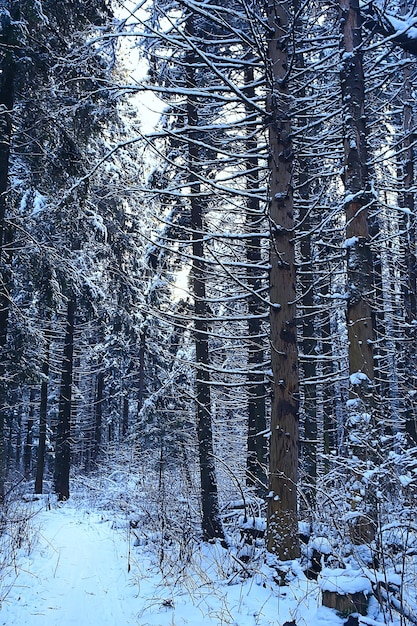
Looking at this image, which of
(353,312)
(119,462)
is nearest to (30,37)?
(353,312)

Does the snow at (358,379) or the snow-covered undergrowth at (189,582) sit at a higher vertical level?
the snow at (358,379)

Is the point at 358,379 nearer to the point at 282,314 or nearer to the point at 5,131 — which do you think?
the point at 282,314

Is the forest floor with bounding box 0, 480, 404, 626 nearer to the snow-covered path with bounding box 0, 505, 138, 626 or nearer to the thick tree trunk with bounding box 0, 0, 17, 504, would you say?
the snow-covered path with bounding box 0, 505, 138, 626

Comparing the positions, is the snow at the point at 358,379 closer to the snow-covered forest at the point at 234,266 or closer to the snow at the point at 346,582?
the snow-covered forest at the point at 234,266

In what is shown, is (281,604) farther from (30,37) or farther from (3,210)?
(30,37)

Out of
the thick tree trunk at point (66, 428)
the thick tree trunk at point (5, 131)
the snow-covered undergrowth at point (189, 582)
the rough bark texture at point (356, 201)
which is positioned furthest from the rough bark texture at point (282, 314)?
the thick tree trunk at point (66, 428)

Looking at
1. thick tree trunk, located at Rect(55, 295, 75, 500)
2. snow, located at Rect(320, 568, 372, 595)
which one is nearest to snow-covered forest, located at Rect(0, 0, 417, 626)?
snow, located at Rect(320, 568, 372, 595)

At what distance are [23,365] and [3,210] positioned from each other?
3653 millimetres

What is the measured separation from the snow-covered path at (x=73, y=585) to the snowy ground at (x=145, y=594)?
0.01 m

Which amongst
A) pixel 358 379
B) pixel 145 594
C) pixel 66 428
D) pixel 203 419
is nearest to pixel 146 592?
pixel 145 594

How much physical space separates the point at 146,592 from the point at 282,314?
3891 mm

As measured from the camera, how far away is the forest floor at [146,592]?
169 inches

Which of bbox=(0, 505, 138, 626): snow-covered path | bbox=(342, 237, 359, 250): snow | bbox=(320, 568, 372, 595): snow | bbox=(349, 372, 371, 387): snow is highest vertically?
bbox=(342, 237, 359, 250): snow

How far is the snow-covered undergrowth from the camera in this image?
3.68m
